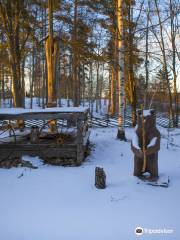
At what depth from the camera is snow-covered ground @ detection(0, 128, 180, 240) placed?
14.9 feet

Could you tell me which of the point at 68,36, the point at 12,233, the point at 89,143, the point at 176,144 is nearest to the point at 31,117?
the point at 89,143

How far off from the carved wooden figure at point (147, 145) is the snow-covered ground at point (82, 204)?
1.36 ft

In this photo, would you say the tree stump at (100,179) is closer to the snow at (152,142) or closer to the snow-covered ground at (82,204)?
the snow-covered ground at (82,204)

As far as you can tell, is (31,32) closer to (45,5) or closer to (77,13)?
(45,5)

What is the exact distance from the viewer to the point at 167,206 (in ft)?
17.5

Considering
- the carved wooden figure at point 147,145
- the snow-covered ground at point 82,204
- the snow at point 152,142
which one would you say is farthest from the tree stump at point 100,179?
the snow at point 152,142

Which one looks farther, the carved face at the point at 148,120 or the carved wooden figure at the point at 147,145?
the carved face at the point at 148,120

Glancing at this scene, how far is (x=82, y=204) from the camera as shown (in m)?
5.55

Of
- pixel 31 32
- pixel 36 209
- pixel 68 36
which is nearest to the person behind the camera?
pixel 36 209

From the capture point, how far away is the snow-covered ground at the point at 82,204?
4.55m

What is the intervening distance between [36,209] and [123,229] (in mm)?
1708

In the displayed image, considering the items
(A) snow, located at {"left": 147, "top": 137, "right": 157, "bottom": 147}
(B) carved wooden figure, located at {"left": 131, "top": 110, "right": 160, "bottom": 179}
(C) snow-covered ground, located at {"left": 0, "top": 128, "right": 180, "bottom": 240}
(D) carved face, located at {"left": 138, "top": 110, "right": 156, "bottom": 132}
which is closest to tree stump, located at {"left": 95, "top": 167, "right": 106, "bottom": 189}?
(C) snow-covered ground, located at {"left": 0, "top": 128, "right": 180, "bottom": 240}

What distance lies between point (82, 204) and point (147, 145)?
6.79ft

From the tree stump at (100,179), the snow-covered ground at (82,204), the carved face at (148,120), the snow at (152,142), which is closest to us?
the snow-covered ground at (82,204)
